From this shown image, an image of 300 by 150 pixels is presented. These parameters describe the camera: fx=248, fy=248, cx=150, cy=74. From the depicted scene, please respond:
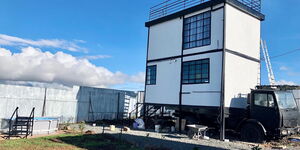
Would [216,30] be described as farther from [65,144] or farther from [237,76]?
[65,144]

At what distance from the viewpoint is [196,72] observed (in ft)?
46.3

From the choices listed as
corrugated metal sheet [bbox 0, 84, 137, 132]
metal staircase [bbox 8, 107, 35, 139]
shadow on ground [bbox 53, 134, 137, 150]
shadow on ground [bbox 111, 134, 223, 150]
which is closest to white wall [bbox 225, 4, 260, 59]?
shadow on ground [bbox 111, 134, 223, 150]

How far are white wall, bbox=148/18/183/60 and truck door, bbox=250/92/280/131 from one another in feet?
18.2

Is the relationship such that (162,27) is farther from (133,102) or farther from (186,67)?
(133,102)

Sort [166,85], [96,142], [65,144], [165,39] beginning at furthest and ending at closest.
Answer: [165,39] → [166,85] → [96,142] → [65,144]

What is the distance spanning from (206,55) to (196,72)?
1.13m

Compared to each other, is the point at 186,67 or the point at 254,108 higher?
the point at 186,67

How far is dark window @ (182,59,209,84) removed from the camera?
44.8ft

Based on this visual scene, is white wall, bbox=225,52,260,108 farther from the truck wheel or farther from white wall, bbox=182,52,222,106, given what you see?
the truck wheel

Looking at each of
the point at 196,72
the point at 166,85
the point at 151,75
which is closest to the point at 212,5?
the point at 196,72

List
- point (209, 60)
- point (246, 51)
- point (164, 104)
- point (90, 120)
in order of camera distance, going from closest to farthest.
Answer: point (209, 60)
point (246, 51)
point (164, 104)
point (90, 120)

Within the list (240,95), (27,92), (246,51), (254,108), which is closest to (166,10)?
(246,51)

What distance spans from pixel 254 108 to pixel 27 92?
12.3 metres

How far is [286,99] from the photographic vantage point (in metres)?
11.3
